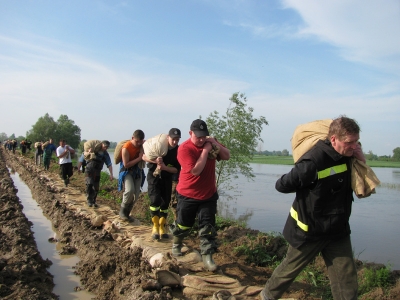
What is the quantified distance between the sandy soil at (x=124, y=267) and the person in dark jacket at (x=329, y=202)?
3.36 ft

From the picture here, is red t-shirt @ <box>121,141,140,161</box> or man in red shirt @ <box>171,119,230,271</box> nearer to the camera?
man in red shirt @ <box>171,119,230,271</box>

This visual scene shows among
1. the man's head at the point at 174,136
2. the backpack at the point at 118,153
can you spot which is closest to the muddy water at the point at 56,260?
the backpack at the point at 118,153

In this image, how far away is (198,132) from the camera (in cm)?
465

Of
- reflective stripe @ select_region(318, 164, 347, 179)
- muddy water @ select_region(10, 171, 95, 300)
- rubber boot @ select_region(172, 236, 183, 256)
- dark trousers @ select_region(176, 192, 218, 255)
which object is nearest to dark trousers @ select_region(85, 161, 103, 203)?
muddy water @ select_region(10, 171, 95, 300)

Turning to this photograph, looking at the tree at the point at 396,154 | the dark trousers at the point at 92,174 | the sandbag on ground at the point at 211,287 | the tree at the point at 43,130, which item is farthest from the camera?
the tree at the point at 43,130

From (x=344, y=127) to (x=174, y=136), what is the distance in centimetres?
326

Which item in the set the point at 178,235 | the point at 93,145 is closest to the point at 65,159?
the point at 93,145

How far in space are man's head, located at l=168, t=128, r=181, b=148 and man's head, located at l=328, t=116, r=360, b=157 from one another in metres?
3.10

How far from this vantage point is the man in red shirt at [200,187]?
4.72 m

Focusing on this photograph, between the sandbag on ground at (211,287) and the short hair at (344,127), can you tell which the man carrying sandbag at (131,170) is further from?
the short hair at (344,127)

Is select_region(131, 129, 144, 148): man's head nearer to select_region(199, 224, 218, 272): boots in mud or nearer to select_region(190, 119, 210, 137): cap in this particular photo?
select_region(190, 119, 210, 137): cap

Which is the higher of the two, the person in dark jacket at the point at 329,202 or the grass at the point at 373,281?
the person in dark jacket at the point at 329,202

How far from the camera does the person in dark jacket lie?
3.24m

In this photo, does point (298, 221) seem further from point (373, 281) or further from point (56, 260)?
point (56, 260)
